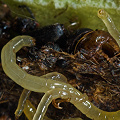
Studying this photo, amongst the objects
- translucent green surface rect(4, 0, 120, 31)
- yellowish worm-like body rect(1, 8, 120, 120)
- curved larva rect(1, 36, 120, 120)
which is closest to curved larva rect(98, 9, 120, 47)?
yellowish worm-like body rect(1, 8, 120, 120)

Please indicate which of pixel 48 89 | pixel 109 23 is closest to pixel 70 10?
pixel 109 23

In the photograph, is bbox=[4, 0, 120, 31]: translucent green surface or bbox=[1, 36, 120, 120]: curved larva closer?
bbox=[1, 36, 120, 120]: curved larva

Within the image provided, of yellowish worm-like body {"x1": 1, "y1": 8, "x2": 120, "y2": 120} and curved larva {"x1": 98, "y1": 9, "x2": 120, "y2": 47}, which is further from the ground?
curved larva {"x1": 98, "y1": 9, "x2": 120, "y2": 47}

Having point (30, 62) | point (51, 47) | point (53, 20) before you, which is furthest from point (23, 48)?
point (53, 20)

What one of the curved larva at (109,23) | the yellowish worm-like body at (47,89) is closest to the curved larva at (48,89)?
the yellowish worm-like body at (47,89)

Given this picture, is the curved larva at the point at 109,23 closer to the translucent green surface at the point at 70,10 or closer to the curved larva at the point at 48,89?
the translucent green surface at the point at 70,10

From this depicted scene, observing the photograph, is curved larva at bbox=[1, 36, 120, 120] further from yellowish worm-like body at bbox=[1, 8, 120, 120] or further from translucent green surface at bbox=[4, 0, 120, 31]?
translucent green surface at bbox=[4, 0, 120, 31]

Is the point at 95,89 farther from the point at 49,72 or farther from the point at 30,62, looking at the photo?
the point at 30,62

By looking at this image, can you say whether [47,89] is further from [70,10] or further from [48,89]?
[70,10]
